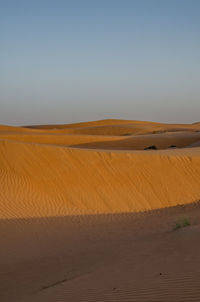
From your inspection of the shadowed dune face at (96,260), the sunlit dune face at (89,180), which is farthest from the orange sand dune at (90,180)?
the shadowed dune face at (96,260)

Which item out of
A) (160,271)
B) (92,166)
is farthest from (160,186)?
(160,271)

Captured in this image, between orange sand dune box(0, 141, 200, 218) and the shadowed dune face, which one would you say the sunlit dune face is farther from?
the shadowed dune face

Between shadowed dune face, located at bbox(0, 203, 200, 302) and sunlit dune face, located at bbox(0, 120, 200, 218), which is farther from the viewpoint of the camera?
sunlit dune face, located at bbox(0, 120, 200, 218)

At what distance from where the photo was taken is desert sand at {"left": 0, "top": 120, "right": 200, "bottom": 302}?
17.0ft

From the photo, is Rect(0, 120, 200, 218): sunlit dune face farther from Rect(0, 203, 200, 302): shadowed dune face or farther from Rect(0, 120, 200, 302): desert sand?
Rect(0, 203, 200, 302): shadowed dune face

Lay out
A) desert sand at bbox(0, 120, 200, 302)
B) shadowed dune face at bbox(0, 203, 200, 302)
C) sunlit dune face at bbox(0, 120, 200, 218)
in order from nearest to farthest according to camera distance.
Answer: shadowed dune face at bbox(0, 203, 200, 302) → desert sand at bbox(0, 120, 200, 302) → sunlit dune face at bbox(0, 120, 200, 218)

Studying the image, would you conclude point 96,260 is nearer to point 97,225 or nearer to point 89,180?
point 97,225

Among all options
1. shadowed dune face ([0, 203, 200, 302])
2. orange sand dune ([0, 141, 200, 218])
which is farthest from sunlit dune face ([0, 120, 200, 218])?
shadowed dune face ([0, 203, 200, 302])

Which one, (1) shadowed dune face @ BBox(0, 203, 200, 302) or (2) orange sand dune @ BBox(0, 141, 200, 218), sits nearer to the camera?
(1) shadowed dune face @ BBox(0, 203, 200, 302)

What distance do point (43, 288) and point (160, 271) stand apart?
5.62 ft

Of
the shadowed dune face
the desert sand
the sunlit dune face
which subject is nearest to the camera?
the shadowed dune face

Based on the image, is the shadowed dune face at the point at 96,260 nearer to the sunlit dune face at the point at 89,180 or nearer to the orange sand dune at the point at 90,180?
the sunlit dune face at the point at 89,180

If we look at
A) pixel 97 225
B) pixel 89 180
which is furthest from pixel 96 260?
pixel 89 180

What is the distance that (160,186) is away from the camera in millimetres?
15336
